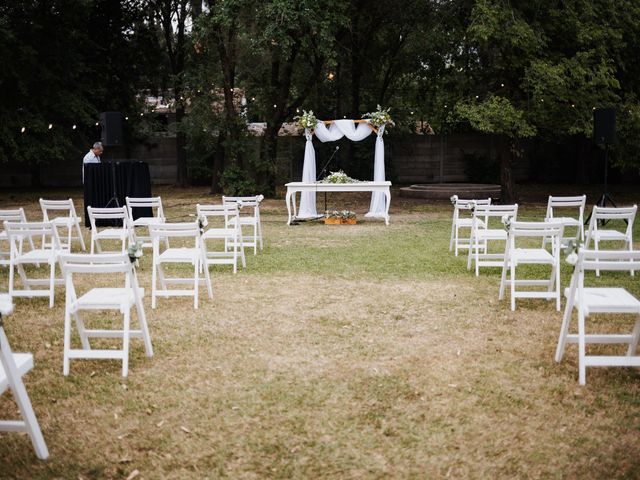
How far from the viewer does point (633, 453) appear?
145 inches

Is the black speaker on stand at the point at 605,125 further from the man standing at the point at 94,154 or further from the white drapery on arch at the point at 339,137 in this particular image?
the man standing at the point at 94,154

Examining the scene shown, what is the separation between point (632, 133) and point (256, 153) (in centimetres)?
985

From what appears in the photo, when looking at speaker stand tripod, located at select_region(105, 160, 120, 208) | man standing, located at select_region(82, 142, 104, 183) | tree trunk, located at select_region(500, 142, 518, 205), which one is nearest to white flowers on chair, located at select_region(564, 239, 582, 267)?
speaker stand tripod, located at select_region(105, 160, 120, 208)

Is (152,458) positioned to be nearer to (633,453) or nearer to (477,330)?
(633,453)

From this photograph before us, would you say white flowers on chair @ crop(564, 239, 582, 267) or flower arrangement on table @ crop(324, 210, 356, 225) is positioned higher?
white flowers on chair @ crop(564, 239, 582, 267)

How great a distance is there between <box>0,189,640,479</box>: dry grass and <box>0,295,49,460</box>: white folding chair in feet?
0.40

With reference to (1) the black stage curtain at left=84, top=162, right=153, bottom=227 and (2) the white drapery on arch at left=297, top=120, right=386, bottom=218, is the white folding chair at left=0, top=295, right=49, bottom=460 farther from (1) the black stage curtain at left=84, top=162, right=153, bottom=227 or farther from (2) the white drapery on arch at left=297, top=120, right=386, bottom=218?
(2) the white drapery on arch at left=297, top=120, right=386, bottom=218

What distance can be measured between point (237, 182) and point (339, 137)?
183 inches

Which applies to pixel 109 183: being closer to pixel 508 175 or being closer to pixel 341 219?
pixel 341 219

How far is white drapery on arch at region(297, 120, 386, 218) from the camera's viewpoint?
14.8 m

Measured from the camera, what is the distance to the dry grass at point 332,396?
3.62 metres

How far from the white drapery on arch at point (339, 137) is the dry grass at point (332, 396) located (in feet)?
23.9

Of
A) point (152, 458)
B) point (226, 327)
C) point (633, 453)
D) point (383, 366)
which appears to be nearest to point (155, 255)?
point (226, 327)

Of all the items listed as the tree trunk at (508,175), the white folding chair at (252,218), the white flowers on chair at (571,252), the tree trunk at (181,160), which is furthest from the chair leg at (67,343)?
the tree trunk at (181,160)
